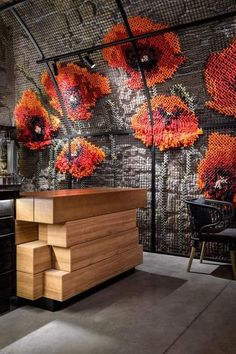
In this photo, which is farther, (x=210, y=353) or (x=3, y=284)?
(x=3, y=284)

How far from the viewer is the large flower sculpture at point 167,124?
467cm

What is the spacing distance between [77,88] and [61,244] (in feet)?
11.3

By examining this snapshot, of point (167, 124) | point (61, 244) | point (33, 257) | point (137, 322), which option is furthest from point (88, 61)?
point (137, 322)

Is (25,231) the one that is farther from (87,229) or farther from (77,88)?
(77,88)

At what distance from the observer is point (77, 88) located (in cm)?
564

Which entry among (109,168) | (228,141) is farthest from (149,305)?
(109,168)

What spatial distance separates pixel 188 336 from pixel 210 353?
0.24 m

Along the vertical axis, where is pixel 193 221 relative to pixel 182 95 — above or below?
below

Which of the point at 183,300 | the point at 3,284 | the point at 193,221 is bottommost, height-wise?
the point at 183,300

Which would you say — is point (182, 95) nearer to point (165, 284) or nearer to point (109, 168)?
point (109, 168)

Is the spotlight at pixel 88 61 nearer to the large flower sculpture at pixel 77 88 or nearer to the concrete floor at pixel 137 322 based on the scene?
the large flower sculpture at pixel 77 88

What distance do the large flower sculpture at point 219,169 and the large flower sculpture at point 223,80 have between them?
38 centimetres

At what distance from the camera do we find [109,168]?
546 cm

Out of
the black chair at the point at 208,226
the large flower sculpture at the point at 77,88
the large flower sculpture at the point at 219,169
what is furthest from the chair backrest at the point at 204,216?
the large flower sculpture at the point at 77,88
